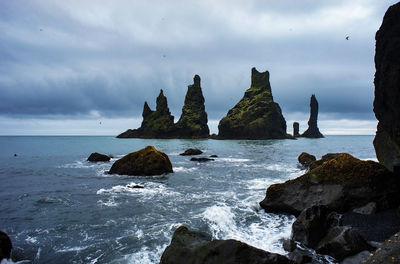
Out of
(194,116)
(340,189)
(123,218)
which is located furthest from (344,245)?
(194,116)

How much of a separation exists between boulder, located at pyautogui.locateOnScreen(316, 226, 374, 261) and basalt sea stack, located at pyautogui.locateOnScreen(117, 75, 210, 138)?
145807 mm

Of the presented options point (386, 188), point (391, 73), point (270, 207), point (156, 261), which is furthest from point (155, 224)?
point (391, 73)

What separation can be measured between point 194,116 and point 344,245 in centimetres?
15307

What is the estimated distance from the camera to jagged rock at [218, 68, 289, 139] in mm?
146250

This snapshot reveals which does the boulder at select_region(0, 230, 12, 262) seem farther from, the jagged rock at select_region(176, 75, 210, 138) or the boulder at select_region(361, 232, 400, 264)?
the jagged rock at select_region(176, 75, 210, 138)

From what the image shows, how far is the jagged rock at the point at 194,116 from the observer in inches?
6088

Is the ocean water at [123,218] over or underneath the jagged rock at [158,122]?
underneath

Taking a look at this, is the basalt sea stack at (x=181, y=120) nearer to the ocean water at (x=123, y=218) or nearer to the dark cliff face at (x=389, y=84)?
the ocean water at (x=123, y=218)

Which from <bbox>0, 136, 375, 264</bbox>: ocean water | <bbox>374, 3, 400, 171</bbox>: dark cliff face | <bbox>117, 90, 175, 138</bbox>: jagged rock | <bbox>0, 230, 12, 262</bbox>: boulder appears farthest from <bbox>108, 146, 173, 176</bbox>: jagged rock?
<bbox>117, 90, 175, 138</bbox>: jagged rock

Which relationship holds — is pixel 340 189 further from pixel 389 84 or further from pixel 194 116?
pixel 194 116

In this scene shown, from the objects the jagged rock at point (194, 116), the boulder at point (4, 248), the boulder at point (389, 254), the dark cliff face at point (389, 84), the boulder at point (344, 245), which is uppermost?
the jagged rock at point (194, 116)

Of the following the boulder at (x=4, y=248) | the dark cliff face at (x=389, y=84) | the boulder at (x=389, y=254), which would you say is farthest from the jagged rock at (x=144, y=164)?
the boulder at (x=389, y=254)

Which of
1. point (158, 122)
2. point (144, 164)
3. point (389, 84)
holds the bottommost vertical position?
point (144, 164)

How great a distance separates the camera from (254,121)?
486ft
